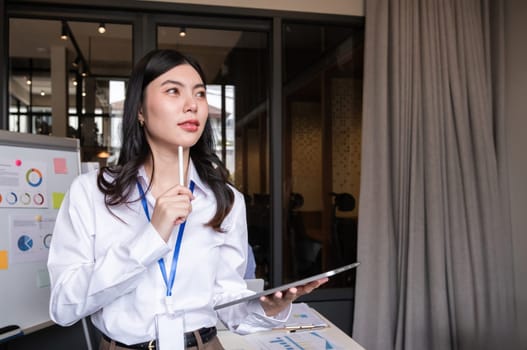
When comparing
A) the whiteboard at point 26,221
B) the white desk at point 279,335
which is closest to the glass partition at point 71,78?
the whiteboard at point 26,221

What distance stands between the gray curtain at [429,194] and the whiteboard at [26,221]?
1.70 metres

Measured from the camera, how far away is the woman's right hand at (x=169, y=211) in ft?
3.22

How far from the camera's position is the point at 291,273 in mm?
3008

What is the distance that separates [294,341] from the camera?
5.79 ft

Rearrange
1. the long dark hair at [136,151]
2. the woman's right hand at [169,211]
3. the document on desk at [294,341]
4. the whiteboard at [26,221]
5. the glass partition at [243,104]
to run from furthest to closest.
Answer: the glass partition at [243,104] < the whiteboard at [26,221] < the document on desk at [294,341] < the long dark hair at [136,151] < the woman's right hand at [169,211]

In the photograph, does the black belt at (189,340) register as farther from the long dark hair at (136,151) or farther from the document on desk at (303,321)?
the document on desk at (303,321)

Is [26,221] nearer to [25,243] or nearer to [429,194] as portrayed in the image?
[25,243]

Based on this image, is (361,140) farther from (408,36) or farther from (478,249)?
(478,249)

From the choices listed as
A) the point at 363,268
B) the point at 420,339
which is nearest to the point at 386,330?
the point at 420,339

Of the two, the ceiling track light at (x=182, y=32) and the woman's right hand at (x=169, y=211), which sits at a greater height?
the ceiling track light at (x=182, y=32)

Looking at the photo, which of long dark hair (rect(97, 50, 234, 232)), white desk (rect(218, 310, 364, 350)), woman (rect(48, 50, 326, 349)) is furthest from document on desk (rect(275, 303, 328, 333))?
long dark hair (rect(97, 50, 234, 232))

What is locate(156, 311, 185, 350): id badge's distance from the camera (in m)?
1.02

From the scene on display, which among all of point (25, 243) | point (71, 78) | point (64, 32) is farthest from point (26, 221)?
point (71, 78)

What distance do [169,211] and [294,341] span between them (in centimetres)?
100
